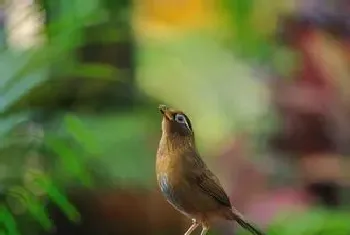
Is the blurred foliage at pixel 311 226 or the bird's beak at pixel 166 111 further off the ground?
the bird's beak at pixel 166 111

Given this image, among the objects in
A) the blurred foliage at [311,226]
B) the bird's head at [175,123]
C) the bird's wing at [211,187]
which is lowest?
the blurred foliage at [311,226]

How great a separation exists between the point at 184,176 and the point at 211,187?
17 millimetres

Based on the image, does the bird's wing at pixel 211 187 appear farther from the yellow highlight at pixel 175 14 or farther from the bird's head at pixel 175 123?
the yellow highlight at pixel 175 14

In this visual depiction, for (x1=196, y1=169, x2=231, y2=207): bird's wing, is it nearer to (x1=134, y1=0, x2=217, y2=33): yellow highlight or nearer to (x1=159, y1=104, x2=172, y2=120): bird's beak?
(x1=159, y1=104, x2=172, y2=120): bird's beak

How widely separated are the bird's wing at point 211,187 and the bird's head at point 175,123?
24 mm

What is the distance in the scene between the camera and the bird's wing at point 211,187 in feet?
1.56

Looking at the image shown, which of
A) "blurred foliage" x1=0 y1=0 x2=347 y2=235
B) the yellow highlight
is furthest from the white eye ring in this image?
the yellow highlight

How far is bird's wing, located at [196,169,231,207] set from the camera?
48cm

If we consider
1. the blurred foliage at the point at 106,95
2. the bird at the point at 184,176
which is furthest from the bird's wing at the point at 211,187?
the blurred foliage at the point at 106,95

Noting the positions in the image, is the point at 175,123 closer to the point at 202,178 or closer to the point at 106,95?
the point at 202,178

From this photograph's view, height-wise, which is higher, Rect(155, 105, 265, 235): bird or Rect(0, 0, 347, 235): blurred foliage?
Rect(155, 105, 265, 235): bird

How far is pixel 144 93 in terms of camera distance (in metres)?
1.05

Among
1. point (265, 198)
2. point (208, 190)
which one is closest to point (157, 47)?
point (265, 198)

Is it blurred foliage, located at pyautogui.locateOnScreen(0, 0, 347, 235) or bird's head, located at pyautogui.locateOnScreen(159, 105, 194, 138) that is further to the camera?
blurred foliage, located at pyautogui.locateOnScreen(0, 0, 347, 235)
